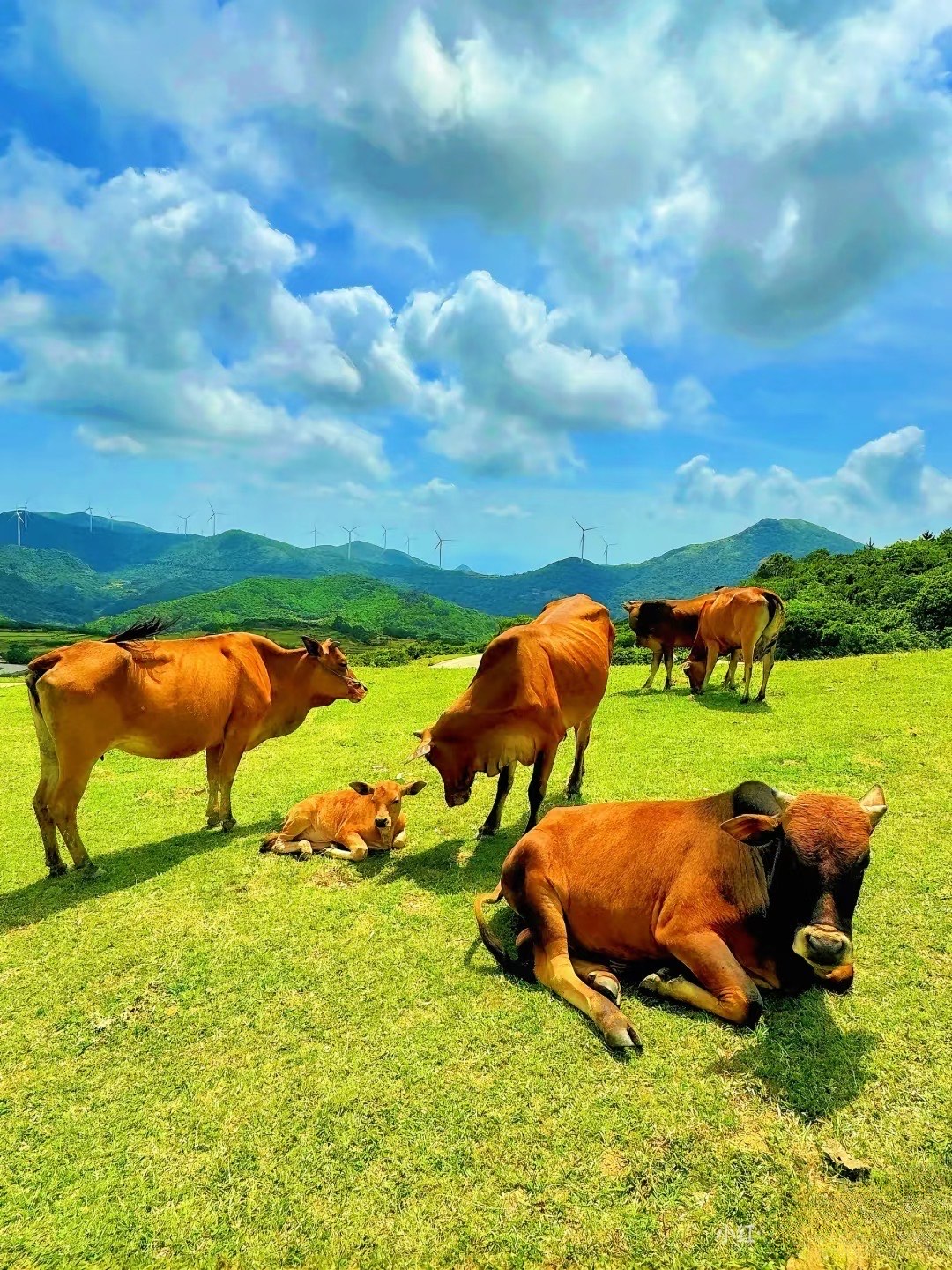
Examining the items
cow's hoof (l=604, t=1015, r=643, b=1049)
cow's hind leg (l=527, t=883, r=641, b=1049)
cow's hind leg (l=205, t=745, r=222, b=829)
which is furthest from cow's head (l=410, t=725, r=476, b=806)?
cow's hoof (l=604, t=1015, r=643, b=1049)

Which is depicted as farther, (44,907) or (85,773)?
(85,773)

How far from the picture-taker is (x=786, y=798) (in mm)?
3961

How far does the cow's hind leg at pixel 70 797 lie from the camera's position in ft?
21.4

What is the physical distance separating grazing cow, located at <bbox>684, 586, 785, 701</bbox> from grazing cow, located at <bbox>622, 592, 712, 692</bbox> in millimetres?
365

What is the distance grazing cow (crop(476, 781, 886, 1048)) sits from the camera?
3.59 metres

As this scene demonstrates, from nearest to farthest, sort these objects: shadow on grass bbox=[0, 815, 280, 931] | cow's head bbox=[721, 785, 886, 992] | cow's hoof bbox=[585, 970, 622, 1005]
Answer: cow's head bbox=[721, 785, 886, 992] → cow's hoof bbox=[585, 970, 622, 1005] → shadow on grass bbox=[0, 815, 280, 931]

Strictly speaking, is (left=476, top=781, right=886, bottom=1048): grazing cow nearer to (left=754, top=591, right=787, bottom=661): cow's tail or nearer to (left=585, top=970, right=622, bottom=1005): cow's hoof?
(left=585, top=970, right=622, bottom=1005): cow's hoof

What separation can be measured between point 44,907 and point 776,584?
27.9 m

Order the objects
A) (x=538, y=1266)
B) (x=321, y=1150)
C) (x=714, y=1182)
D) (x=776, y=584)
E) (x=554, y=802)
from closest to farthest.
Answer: (x=538, y=1266)
(x=714, y=1182)
(x=321, y=1150)
(x=554, y=802)
(x=776, y=584)

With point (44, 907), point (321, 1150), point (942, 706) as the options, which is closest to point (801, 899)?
point (321, 1150)

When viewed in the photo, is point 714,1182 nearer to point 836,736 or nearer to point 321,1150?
point 321,1150

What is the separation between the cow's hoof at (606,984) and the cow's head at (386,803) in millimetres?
3088

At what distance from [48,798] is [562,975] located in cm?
529

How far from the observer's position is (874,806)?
152 inches
